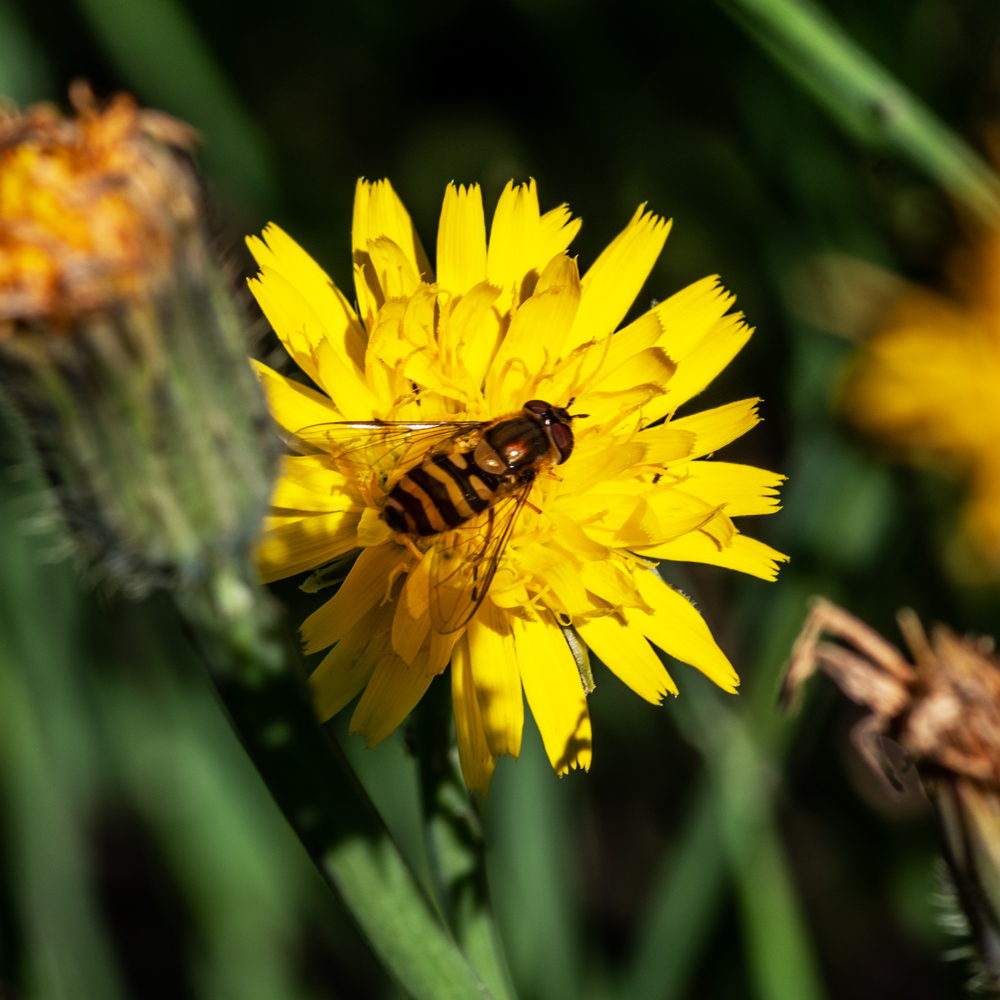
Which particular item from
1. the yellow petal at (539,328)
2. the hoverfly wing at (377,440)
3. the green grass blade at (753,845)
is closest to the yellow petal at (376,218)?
the yellow petal at (539,328)

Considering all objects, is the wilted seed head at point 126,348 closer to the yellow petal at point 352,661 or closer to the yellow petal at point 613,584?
the yellow petal at point 352,661

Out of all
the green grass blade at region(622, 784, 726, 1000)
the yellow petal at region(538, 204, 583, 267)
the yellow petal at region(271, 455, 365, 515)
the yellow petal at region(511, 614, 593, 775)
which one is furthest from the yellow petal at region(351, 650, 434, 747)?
the green grass blade at region(622, 784, 726, 1000)

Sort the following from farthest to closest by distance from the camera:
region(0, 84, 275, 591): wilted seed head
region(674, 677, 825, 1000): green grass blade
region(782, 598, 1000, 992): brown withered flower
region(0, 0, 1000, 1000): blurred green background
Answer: region(0, 0, 1000, 1000): blurred green background, region(674, 677, 825, 1000): green grass blade, region(782, 598, 1000, 992): brown withered flower, region(0, 84, 275, 591): wilted seed head

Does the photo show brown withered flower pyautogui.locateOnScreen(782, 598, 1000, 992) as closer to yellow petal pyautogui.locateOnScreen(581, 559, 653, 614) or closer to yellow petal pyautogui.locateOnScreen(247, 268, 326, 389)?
yellow petal pyautogui.locateOnScreen(581, 559, 653, 614)

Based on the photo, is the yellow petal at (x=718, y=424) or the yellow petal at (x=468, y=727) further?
the yellow petal at (x=718, y=424)

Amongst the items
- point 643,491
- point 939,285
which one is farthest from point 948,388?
point 643,491

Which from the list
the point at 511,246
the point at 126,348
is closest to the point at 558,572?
the point at 511,246

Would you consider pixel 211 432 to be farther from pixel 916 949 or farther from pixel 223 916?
pixel 916 949

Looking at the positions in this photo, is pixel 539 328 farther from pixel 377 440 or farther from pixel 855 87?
pixel 855 87
